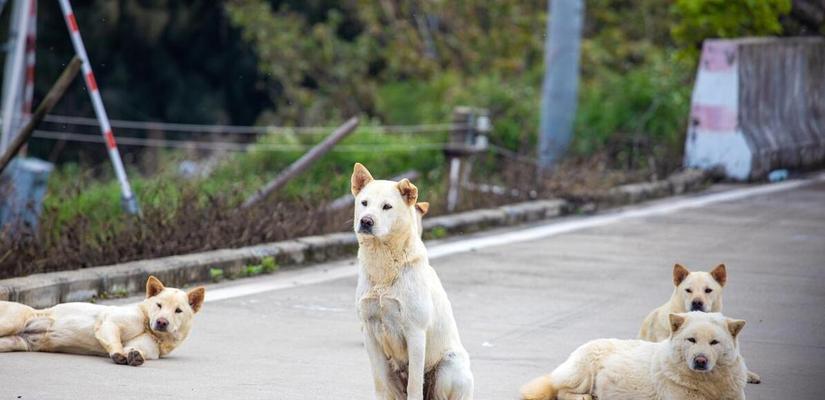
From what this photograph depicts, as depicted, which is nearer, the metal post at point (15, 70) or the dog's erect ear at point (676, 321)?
the dog's erect ear at point (676, 321)

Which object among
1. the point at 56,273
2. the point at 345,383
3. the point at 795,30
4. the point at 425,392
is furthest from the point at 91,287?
the point at 795,30

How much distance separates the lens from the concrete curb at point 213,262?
10.4 m

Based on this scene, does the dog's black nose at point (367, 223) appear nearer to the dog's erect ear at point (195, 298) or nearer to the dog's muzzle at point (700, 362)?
the dog's muzzle at point (700, 362)

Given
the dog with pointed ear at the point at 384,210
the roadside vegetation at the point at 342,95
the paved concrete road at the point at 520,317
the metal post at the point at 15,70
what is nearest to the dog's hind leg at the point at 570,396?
the paved concrete road at the point at 520,317

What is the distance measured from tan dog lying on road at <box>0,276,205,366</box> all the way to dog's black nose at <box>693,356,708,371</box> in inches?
121

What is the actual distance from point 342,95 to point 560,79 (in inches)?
477

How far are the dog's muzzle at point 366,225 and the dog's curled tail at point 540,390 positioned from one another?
1.51 m

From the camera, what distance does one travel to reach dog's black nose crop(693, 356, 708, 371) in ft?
23.4

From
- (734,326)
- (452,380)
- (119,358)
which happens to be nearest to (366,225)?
(452,380)

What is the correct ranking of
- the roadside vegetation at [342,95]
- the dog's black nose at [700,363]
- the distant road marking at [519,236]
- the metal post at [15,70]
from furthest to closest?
the metal post at [15,70], the roadside vegetation at [342,95], the distant road marking at [519,236], the dog's black nose at [700,363]

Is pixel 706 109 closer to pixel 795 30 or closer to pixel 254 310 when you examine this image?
pixel 795 30

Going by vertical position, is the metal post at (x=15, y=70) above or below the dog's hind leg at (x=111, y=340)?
above

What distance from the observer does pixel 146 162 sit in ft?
71.4

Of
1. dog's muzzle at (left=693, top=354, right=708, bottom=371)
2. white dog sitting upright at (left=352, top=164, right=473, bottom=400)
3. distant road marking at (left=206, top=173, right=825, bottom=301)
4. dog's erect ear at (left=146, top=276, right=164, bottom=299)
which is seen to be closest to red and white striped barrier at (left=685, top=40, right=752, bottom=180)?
distant road marking at (left=206, top=173, right=825, bottom=301)
